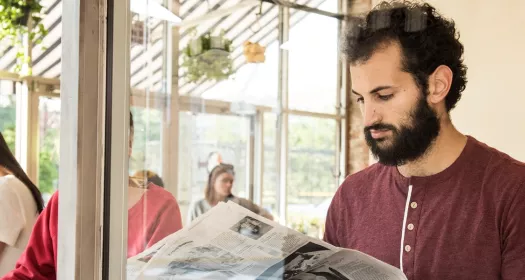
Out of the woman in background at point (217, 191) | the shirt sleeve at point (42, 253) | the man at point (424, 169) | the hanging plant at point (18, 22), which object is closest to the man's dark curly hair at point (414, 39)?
the man at point (424, 169)

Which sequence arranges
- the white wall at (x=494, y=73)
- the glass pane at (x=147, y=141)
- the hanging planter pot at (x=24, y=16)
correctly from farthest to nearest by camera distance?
the hanging planter pot at (x=24, y=16), the glass pane at (x=147, y=141), the white wall at (x=494, y=73)

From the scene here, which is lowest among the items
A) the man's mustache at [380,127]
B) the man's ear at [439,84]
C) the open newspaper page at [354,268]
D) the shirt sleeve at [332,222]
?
the open newspaper page at [354,268]

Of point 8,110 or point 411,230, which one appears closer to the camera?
point 411,230

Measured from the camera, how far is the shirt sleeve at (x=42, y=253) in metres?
1.53

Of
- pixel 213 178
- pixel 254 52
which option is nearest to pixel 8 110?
pixel 213 178

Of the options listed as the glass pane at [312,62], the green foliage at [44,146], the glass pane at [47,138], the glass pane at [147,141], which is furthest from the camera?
the glass pane at [47,138]

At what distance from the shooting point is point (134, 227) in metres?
1.32

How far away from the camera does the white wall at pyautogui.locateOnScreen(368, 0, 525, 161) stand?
0.90m

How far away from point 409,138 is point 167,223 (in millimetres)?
568

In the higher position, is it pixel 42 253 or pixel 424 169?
pixel 424 169

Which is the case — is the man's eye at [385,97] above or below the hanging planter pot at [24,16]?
below

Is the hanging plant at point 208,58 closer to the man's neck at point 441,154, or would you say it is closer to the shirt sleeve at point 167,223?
the shirt sleeve at point 167,223

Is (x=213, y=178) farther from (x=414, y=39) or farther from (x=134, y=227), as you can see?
(x=414, y=39)

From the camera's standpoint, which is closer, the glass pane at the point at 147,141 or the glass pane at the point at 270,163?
the glass pane at the point at 270,163
